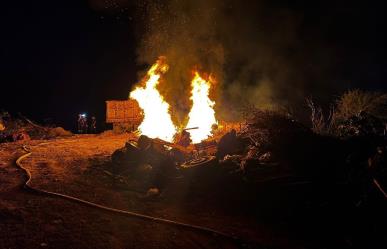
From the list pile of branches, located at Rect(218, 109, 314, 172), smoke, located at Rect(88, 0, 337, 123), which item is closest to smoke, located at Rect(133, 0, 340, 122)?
smoke, located at Rect(88, 0, 337, 123)

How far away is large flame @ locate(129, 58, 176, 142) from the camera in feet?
52.2

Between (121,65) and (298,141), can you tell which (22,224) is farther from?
(121,65)

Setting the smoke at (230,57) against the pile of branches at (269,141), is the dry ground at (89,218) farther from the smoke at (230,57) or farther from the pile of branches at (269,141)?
the smoke at (230,57)

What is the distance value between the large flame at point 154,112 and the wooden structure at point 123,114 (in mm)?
2885

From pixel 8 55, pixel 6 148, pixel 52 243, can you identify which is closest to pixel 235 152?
pixel 52 243

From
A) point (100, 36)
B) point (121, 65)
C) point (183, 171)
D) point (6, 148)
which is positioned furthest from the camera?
point (100, 36)

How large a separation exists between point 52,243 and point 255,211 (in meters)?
4.06

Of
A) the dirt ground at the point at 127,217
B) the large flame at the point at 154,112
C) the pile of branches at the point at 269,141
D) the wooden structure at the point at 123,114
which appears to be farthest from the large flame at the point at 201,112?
the dirt ground at the point at 127,217

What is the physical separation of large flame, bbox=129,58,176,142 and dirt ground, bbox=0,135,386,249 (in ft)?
20.5

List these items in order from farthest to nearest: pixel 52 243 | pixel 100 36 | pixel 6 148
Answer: pixel 100 36
pixel 6 148
pixel 52 243

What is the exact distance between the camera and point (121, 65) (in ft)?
103

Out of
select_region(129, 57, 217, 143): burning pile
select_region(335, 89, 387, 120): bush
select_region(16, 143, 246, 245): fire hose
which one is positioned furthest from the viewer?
select_region(129, 57, 217, 143): burning pile

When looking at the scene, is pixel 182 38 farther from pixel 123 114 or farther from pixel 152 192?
pixel 152 192

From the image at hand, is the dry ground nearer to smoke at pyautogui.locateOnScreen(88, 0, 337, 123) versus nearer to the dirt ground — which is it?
the dirt ground
